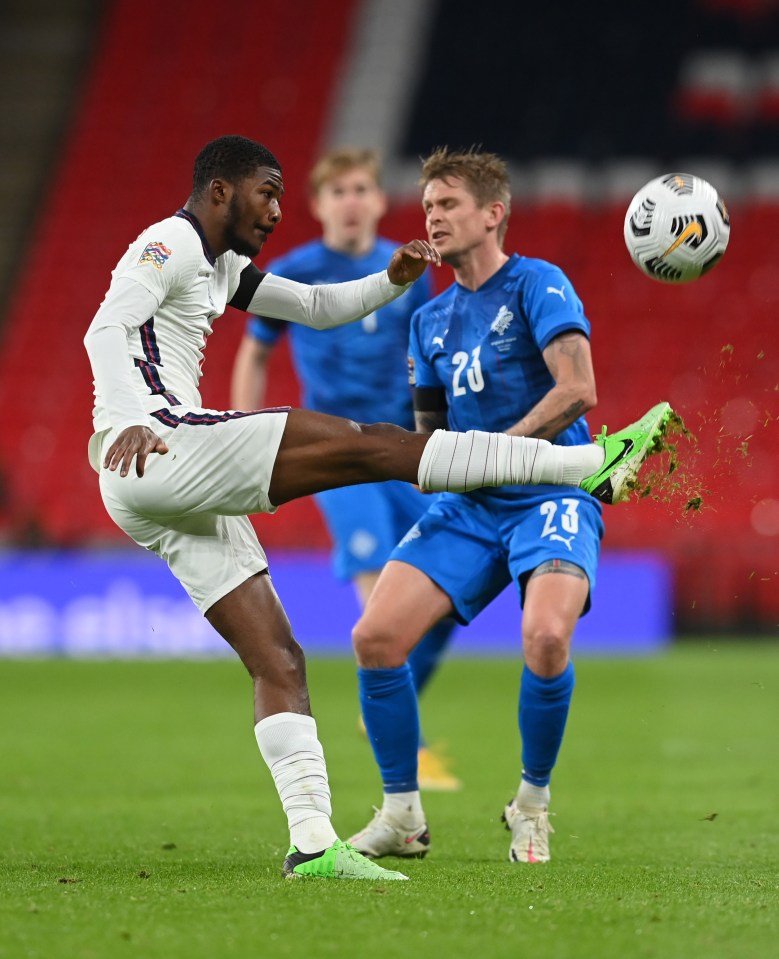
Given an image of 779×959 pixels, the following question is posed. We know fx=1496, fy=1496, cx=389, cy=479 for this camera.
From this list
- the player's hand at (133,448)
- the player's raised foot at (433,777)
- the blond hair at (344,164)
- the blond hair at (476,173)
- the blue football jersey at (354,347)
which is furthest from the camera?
the blue football jersey at (354,347)

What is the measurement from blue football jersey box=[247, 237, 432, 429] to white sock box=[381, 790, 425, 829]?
267 cm

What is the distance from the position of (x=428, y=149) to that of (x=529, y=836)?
758 inches

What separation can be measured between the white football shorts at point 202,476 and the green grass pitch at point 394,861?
3.52 feet

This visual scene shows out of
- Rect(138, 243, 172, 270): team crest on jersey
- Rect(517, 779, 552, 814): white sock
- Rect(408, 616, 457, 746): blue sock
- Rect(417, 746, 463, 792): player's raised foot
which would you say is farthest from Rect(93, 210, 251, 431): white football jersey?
Rect(417, 746, 463, 792): player's raised foot

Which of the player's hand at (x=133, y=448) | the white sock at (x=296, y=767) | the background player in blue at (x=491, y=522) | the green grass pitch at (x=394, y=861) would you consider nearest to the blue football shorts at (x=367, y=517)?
the green grass pitch at (x=394, y=861)

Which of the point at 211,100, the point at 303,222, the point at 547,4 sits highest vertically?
the point at 547,4

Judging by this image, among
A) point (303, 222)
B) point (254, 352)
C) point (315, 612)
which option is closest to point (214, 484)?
point (254, 352)

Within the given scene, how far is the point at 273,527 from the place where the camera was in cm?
1856

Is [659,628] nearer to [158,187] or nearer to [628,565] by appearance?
[628,565]

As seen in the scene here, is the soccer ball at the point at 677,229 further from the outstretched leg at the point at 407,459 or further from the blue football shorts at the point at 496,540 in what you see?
the outstretched leg at the point at 407,459

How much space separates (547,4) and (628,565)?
13.1 m

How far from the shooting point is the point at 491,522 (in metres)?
5.38

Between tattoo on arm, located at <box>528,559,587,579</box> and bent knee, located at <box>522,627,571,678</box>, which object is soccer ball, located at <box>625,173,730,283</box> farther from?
bent knee, located at <box>522,627,571,678</box>

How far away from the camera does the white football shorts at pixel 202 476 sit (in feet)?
14.5
